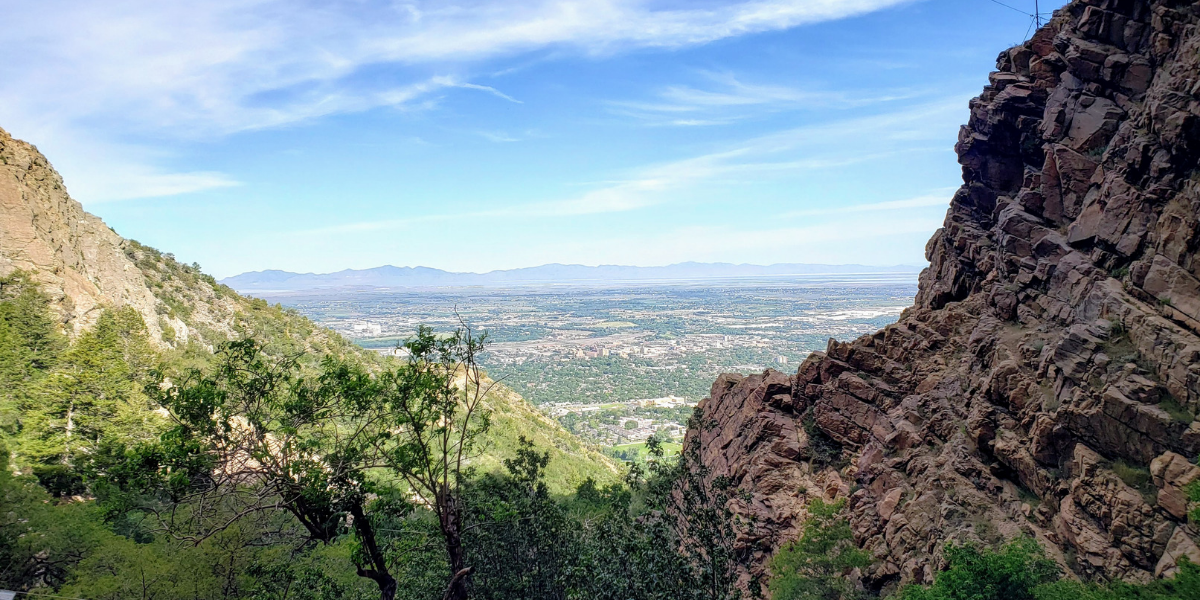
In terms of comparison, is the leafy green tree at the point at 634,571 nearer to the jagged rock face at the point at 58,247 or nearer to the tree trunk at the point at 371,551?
the tree trunk at the point at 371,551

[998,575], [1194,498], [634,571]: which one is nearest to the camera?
[1194,498]

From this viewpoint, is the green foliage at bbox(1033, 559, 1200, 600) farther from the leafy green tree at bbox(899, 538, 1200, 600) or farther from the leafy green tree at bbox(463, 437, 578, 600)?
the leafy green tree at bbox(463, 437, 578, 600)

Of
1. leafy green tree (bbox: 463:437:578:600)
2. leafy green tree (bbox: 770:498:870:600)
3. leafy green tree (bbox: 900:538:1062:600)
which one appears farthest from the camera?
leafy green tree (bbox: 770:498:870:600)

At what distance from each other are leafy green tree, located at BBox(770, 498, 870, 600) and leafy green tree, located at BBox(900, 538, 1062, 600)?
4949mm

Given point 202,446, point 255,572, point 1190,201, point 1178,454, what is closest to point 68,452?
point 255,572

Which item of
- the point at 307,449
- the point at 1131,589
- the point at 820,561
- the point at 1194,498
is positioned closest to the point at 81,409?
the point at 307,449

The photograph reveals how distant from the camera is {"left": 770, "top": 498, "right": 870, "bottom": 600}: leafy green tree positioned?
22922 mm

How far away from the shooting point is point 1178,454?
1605 cm

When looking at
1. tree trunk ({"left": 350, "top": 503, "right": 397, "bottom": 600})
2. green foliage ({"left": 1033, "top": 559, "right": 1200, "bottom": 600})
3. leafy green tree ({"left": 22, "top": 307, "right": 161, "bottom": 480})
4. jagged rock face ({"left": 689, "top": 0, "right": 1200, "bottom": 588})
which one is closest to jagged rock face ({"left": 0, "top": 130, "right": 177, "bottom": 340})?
leafy green tree ({"left": 22, "top": 307, "right": 161, "bottom": 480})

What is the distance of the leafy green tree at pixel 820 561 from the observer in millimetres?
22922

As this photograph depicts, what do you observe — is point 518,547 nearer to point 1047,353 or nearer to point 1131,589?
point 1131,589

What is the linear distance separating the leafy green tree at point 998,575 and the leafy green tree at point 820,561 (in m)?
4.95

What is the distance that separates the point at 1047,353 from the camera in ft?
68.8

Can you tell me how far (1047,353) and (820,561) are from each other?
1139 centimetres
